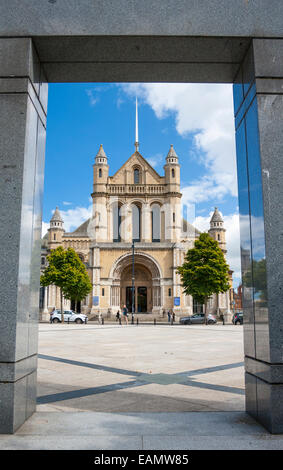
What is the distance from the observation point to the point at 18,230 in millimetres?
4301

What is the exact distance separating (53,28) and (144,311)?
48.4 metres

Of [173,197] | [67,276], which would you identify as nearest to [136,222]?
[173,197]

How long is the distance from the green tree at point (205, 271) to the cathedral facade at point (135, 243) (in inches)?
348

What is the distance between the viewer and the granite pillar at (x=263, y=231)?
414 cm

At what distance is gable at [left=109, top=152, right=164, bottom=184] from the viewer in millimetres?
53156

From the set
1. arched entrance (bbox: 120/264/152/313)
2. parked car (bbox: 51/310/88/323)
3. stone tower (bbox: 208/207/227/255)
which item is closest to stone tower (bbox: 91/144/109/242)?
arched entrance (bbox: 120/264/152/313)

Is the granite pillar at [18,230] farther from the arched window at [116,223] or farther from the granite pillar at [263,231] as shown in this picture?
the arched window at [116,223]

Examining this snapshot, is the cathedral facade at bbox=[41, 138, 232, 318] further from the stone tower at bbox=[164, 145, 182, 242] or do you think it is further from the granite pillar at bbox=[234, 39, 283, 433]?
the granite pillar at bbox=[234, 39, 283, 433]

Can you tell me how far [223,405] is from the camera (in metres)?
5.40

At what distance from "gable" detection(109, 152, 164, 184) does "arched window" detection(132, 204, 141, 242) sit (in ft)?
12.4

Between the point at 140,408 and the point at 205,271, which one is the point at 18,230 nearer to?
the point at 140,408

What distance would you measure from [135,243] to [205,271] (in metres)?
13.3

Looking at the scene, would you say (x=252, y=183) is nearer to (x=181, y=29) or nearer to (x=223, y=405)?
(x=181, y=29)
